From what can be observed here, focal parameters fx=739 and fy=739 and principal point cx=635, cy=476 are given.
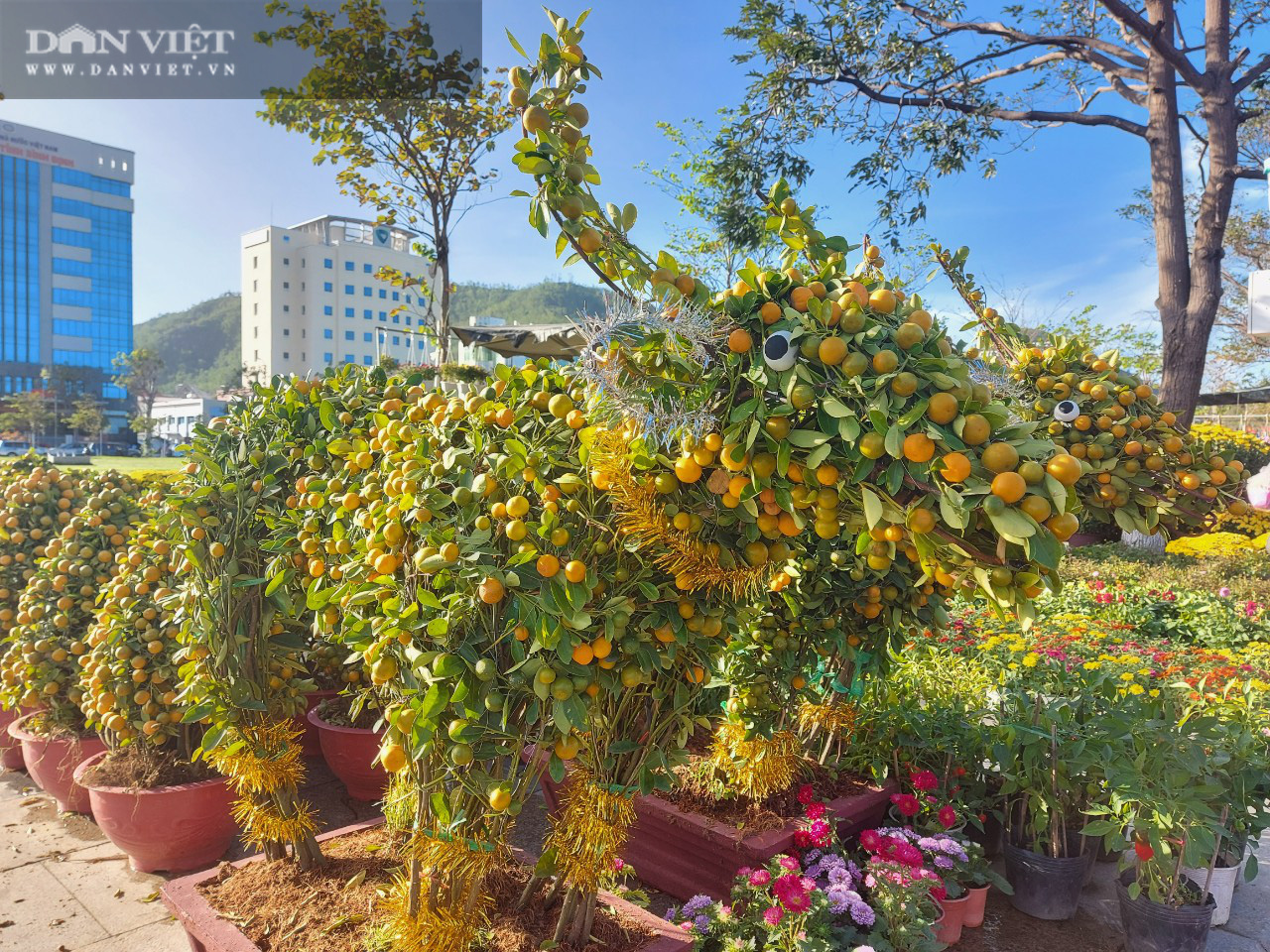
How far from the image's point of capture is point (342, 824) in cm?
344

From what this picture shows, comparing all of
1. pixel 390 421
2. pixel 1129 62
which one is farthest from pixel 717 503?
pixel 1129 62

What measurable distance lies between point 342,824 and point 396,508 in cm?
254

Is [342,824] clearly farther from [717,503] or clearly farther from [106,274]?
[106,274]

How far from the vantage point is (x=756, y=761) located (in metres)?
2.72

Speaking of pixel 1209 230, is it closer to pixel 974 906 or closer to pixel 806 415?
pixel 974 906

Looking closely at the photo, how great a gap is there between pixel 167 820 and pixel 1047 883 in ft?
11.1

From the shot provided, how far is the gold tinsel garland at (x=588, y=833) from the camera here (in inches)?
68.2

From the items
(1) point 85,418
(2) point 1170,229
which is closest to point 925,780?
(2) point 1170,229

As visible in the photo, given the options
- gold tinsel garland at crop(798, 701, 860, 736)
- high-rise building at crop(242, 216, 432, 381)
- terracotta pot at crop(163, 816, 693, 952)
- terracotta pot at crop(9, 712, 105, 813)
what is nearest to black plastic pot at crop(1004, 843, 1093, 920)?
gold tinsel garland at crop(798, 701, 860, 736)

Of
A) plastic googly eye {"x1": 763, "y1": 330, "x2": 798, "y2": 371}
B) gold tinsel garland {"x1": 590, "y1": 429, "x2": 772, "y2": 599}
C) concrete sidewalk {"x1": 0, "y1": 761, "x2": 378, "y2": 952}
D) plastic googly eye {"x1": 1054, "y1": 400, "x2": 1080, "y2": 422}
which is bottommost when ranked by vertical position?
concrete sidewalk {"x1": 0, "y1": 761, "x2": 378, "y2": 952}

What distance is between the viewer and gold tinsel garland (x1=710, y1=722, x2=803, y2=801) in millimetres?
2734

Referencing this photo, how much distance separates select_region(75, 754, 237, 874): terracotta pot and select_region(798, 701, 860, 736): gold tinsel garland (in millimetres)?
2290

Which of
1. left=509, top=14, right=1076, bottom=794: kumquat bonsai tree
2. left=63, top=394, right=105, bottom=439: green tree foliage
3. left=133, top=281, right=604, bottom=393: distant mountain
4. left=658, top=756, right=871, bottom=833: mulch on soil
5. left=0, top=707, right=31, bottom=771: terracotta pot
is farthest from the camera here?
left=133, top=281, right=604, bottom=393: distant mountain

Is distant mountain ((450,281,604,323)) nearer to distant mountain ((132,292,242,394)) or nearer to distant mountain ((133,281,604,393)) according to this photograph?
distant mountain ((133,281,604,393))
